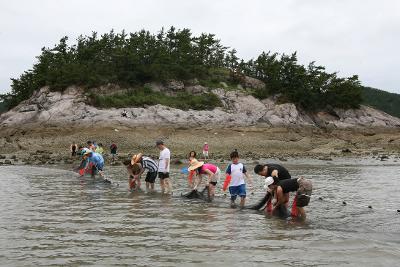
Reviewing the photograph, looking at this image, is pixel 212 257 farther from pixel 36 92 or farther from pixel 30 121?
pixel 36 92

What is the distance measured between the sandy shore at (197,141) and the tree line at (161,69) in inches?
425

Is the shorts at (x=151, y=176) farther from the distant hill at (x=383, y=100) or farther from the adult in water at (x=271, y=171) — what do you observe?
the distant hill at (x=383, y=100)

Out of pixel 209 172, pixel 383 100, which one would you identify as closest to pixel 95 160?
pixel 209 172

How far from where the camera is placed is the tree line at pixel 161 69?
60.0 metres

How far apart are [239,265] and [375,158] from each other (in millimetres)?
35189

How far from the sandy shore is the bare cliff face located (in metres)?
1.85

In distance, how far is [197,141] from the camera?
155 ft

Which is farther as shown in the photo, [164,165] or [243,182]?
[164,165]

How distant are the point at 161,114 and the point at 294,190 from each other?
41722 millimetres

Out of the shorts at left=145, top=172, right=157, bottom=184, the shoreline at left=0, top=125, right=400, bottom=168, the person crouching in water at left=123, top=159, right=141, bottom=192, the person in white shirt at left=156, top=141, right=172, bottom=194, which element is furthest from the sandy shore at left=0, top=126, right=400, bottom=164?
the person in white shirt at left=156, top=141, right=172, bottom=194

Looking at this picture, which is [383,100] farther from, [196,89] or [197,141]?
[197,141]

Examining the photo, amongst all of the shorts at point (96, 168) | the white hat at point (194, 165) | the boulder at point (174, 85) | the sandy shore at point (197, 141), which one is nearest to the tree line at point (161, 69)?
the boulder at point (174, 85)

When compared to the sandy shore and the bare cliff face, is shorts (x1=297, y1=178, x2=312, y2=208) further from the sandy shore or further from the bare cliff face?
the bare cliff face

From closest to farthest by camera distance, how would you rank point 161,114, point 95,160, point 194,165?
point 194,165, point 95,160, point 161,114
